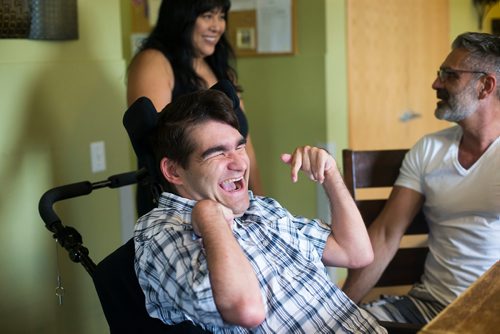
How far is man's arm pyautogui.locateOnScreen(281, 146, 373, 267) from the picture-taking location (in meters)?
1.87

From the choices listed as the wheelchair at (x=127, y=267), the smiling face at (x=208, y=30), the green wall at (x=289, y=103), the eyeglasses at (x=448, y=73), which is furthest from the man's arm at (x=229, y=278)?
the green wall at (x=289, y=103)

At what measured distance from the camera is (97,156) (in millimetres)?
2824

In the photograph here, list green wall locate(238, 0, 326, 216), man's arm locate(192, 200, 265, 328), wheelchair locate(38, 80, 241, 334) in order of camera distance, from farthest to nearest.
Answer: green wall locate(238, 0, 326, 216) < wheelchair locate(38, 80, 241, 334) < man's arm locate(192, 200, 265, 328)

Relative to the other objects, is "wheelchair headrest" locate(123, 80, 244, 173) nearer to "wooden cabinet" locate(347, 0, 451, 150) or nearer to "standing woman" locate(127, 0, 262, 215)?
"standing woman" locate(127, 0, 262, 215)

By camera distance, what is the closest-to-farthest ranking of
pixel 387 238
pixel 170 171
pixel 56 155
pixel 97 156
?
pixel 170 171 → pixel 387 238 → pixel 56 155 → pixel 97 156

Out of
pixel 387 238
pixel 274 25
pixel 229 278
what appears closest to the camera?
pixel 229 278

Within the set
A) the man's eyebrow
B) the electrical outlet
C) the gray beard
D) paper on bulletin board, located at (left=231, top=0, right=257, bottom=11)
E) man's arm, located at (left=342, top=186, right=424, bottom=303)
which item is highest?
paper on bulletin board, located at (left=231, top=0, right=257, bottom=11)

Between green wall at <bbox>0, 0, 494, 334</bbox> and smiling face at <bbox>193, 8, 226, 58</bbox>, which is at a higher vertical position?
smiling face at <bbox>193, 8, 226, 58</bbox>

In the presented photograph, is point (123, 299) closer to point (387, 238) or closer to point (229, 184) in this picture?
point (229, 184)

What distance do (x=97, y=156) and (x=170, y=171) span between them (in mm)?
1099

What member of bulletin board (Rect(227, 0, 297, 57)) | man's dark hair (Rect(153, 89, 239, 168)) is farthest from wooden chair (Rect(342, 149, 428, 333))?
bulletin board (Rect(227, 0, 297, 57))

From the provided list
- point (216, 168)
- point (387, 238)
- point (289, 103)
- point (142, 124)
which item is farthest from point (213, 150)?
point (289, 103)

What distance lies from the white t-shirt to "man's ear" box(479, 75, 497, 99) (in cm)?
15

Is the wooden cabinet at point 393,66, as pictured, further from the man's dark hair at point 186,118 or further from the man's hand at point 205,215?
the man's hand at point 205,215
